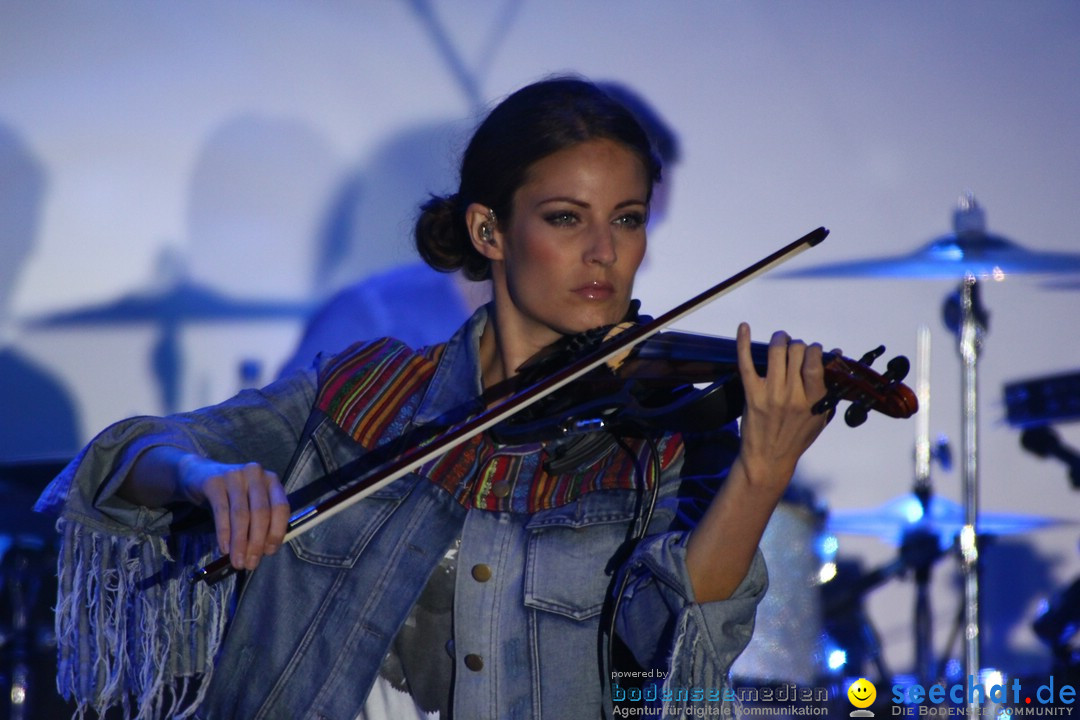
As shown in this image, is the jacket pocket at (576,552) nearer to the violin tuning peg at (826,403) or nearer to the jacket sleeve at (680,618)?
the jacket sleeve at (680,618)

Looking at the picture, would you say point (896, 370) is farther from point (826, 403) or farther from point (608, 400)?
point (608, 400)

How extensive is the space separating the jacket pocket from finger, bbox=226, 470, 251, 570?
1.18 ft

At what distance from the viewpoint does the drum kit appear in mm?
2732

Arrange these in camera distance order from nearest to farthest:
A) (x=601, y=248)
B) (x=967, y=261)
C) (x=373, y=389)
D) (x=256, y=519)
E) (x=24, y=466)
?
(x=256, y=519) < (x=601, y=248) < (x=373, y=389) < (x=24, y=466) < (x=967, y=261)

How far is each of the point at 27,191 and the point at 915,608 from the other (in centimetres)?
262

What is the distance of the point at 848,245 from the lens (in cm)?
329

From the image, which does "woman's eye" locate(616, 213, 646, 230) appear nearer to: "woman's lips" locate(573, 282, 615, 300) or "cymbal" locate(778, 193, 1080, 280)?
"woman's lips" locate(573, 282, 615, 300)

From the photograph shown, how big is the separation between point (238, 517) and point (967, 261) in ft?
6.85

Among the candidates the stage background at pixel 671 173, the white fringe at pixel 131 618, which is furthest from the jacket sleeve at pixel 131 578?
the stage background at pixel 671 173

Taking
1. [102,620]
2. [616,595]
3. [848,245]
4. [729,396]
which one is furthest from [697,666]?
[848,245]

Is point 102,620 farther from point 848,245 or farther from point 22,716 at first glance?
point 848,245

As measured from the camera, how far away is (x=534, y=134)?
5.16 feet

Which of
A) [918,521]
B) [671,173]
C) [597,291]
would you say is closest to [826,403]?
[597,291]

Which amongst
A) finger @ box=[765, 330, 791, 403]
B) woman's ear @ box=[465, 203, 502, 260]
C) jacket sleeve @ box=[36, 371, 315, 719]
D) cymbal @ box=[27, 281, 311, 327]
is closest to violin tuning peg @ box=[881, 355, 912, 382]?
finger @ box=[765, 330, 791, 403]
